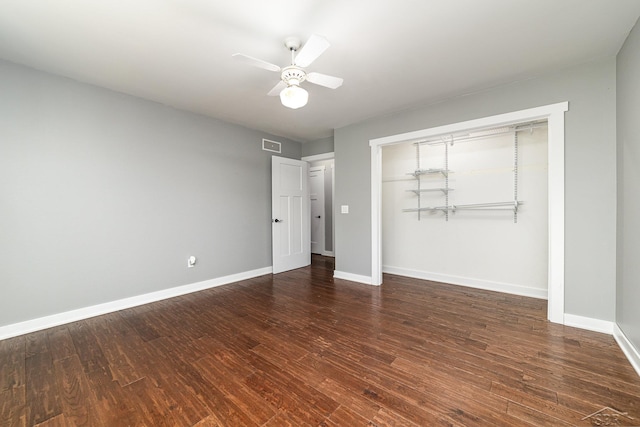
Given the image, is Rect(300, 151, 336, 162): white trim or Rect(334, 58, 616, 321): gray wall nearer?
Rect(334, 58, 616, 321): gray wall

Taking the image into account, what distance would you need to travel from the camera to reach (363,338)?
2.32 meters

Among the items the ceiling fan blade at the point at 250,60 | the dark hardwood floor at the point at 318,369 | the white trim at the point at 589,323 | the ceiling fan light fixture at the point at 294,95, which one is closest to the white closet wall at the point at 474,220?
the dark hardwood floor at the point at 318,369

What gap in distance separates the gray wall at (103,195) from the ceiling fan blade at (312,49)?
2492mm

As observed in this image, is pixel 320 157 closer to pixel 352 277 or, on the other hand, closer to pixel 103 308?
pixel 352 277

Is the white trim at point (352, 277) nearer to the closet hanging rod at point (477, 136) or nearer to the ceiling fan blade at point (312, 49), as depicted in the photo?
the closet hanging rod at point (477, 136)

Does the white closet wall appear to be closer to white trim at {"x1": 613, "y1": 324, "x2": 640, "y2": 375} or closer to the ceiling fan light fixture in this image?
white trim at {"x1": 613, "y1": 324, "x2": 640, "y2": 375}

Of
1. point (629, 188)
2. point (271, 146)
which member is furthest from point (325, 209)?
point (629, 188)

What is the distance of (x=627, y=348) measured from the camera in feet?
6.53

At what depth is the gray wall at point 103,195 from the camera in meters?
2.42

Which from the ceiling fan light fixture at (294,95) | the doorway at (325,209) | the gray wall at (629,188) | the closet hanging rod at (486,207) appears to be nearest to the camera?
the gray wall at (629,188)

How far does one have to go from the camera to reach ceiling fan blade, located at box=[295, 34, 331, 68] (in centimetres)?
162

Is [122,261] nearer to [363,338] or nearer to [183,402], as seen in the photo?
[183,402]

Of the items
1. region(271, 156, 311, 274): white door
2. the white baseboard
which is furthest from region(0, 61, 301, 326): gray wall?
region(271, 156, 311, 274): white door

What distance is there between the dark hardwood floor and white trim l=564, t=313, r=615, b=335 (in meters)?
0.12
